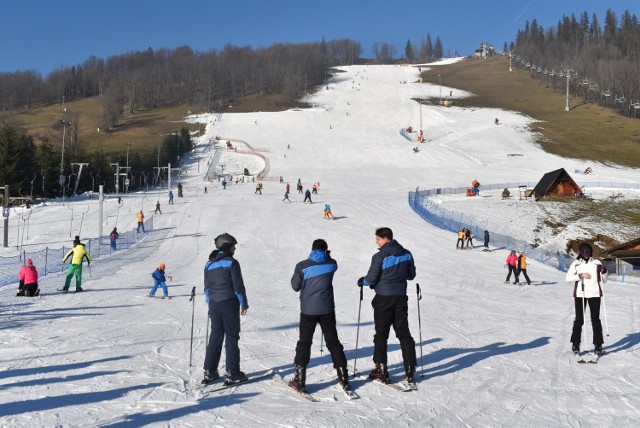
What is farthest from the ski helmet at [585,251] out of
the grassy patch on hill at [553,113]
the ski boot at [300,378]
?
the grassy patch on hill at [553,113]

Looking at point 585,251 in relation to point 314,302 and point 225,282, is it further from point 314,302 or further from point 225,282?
point 225,282

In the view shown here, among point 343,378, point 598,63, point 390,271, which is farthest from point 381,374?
point 598,63

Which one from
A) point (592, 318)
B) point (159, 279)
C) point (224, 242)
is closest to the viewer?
point (224, 242)

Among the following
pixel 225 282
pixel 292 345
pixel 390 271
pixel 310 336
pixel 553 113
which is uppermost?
pixel 553 113

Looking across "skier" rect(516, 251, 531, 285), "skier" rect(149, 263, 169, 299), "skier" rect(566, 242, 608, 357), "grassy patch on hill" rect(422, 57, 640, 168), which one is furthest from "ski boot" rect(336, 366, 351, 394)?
"grassy patch on hill" rect(422, 57, 640, 168)

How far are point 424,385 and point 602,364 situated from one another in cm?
284

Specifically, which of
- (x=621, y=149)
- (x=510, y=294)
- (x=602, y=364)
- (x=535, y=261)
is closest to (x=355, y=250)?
(x=535, y=261)

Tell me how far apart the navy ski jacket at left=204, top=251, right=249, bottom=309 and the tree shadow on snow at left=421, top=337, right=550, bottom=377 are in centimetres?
263

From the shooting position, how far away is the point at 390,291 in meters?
6.59

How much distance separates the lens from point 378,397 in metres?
6.37

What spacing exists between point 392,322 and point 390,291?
43 centimetres

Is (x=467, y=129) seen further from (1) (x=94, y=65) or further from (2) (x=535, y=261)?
(1) (x=94, y=65)

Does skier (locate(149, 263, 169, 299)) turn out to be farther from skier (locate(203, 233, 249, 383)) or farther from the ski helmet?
the ski helmet

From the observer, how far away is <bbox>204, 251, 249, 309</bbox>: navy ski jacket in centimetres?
641
